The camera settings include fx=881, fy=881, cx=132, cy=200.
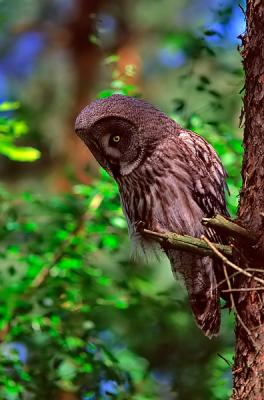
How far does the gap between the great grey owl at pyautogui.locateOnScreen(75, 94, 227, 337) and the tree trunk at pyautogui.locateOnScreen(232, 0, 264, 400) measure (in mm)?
654

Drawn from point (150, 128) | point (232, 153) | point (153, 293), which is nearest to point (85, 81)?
point (153, 293)

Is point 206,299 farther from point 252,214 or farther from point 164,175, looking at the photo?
point 252,214

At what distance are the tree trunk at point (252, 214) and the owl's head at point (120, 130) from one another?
0.73 metres

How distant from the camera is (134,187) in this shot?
3.65 m

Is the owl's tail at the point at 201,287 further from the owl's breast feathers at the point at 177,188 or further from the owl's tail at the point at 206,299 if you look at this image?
the owl's breast feathers at the point at 177,188

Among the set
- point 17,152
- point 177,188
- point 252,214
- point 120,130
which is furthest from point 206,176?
point 17,152

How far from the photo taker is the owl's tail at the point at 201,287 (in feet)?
11.4

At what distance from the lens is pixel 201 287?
3.62 meters

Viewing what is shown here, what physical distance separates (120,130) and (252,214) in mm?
1087

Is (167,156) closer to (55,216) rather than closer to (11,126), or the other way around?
(11,126)

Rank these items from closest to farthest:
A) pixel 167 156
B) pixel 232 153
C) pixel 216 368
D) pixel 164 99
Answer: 1. pixel 167 156
2. pixel 232 153
3. pixel 216 368
4. pixel 164 99

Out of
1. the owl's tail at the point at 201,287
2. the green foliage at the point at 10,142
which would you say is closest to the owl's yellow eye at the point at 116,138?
the owl's tail at the point at 201,287

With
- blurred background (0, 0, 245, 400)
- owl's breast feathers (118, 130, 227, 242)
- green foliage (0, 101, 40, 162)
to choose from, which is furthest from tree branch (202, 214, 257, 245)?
green foliage (0, 101, 40, 162)

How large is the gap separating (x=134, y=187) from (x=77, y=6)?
6.06 meters
